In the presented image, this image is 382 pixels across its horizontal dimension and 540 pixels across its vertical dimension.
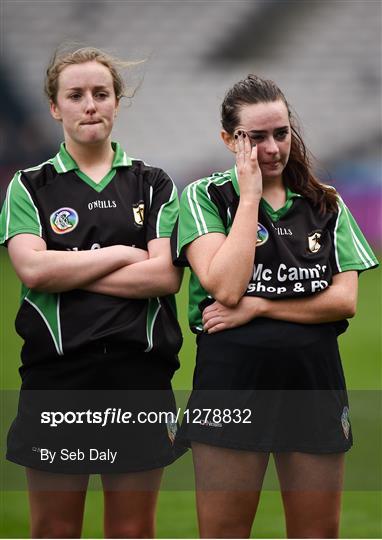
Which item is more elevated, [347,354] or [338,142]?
[338,142]

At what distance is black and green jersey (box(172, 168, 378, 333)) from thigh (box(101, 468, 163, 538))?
482mm

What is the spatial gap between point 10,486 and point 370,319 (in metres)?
10.6

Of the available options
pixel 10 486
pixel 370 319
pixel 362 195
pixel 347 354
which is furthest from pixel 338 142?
pixel 10 486

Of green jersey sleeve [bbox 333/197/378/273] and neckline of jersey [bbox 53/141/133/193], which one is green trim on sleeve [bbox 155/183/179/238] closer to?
neckline of jersey [bbox 53/141/133/193]

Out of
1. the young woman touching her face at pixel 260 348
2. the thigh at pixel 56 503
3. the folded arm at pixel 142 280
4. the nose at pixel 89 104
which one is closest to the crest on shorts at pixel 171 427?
the young woman touching her face at pixel 260 348

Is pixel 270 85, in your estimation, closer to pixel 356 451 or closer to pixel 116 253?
pixel 116 253

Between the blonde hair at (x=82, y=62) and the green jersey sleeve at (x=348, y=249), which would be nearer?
the green jersey sleeve at (x=348, y=249)

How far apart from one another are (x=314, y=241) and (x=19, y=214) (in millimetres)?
866

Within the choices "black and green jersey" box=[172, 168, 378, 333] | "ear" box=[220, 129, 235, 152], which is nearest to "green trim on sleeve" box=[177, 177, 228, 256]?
"black and green jersey" box=[172, 168, 378, 333]

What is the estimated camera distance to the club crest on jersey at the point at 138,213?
2.80m

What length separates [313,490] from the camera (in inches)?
102

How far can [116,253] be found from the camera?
275 cm

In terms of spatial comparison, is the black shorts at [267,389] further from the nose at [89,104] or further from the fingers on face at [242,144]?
the nose at [89,104]

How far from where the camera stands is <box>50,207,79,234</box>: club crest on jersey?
2.78 m
